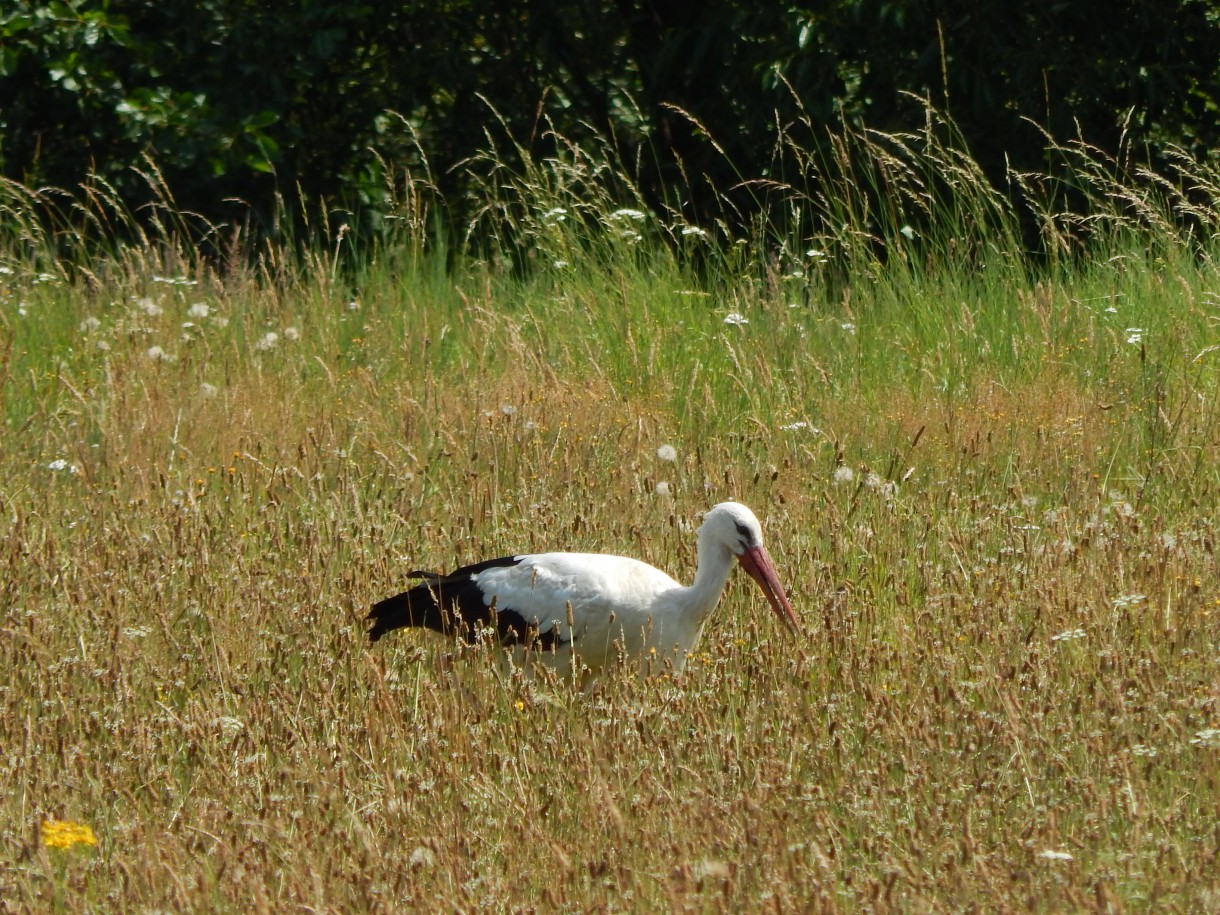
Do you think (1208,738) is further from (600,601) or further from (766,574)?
(600,601)

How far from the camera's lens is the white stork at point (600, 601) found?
14.0 ft

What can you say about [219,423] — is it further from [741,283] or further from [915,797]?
[915,797]

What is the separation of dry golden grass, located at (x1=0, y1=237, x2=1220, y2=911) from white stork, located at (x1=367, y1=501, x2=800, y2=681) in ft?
0.34

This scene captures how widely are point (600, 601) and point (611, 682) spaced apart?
313 millimetres

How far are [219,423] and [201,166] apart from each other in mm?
3389

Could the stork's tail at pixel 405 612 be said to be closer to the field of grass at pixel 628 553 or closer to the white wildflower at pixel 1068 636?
the field of grass at pixel 628 553

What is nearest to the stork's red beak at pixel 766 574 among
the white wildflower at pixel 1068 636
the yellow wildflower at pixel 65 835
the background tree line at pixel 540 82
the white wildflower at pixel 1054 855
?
the white wildflower at pixel 1068 636

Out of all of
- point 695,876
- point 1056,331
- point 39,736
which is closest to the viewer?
point 695,876

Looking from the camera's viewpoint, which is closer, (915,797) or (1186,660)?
(915,797)

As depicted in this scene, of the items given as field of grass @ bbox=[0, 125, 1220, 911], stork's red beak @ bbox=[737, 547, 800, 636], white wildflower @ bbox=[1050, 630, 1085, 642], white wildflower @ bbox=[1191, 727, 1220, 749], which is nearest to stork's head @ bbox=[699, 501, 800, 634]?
stork's red beak @ bbox=[737, 547, 800, 636]

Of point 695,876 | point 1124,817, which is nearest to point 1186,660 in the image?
point 1124,817

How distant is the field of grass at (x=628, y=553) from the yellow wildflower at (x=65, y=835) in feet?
0.22

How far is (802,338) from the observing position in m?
6.40

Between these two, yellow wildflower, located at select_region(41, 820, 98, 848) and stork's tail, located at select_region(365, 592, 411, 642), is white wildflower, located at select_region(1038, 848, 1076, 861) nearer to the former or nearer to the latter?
yellow wildflower, located at select_region(41, 820, 98, 848)
